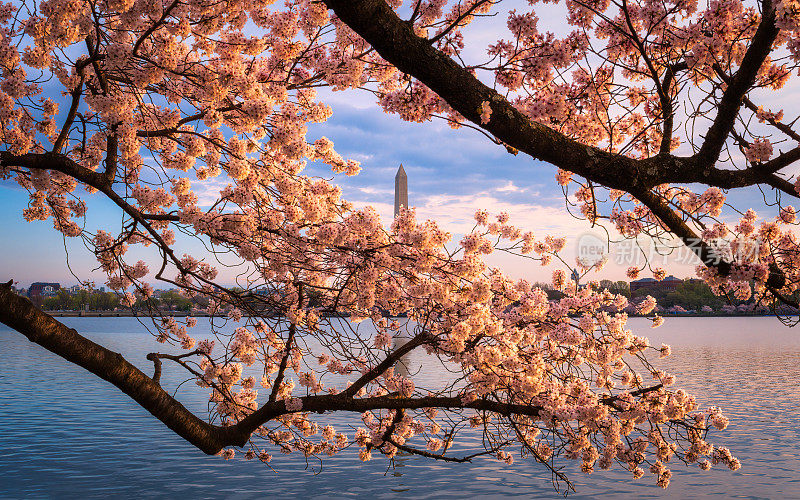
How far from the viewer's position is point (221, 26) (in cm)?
615

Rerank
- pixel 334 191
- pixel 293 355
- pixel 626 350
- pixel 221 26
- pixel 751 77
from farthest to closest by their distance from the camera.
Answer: pixel 293 355 < pixel 626 350 < pixel 334 191 < pixel 221 26 < pixel 751 77

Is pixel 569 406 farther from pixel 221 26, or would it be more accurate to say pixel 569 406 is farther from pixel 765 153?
pixel 221 26

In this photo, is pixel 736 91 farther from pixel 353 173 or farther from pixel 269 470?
pixel 269 470

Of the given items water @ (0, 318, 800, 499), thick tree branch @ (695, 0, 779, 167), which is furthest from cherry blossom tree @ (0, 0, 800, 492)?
water @ (0, 318, 800, 499)

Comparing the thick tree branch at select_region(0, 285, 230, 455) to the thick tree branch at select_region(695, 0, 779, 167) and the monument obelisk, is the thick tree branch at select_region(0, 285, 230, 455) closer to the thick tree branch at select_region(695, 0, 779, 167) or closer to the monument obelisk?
the thick tree branch at select_region(695, 0, 779, 167)

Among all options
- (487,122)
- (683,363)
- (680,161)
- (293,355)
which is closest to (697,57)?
(680,161)

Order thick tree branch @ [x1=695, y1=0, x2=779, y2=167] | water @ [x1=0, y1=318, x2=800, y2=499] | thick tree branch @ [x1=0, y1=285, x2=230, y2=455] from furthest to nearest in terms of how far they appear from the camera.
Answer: water @ [x1=0, y1=318, x2=800, y2=499], thick tree branch @ [x1=0, y1=285, x2=230, y2=455], thick tree branch @ [x1=695, y1=0, x2=779, y2=167]

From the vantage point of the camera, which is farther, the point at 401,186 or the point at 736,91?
the point at 401,186

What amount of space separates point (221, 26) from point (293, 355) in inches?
167

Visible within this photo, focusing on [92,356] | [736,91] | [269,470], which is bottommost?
[269,470]

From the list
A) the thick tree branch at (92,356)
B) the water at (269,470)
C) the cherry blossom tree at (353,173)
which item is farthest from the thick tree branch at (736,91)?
the water at (269,470)

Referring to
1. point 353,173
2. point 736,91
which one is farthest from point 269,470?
point 736,91

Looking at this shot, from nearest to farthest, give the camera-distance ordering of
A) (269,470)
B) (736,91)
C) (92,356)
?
(736,91), (92,356), (269,470)

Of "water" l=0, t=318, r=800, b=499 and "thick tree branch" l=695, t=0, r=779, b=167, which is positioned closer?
"thick tree branch" l=695, t=0, r=779, b=167
